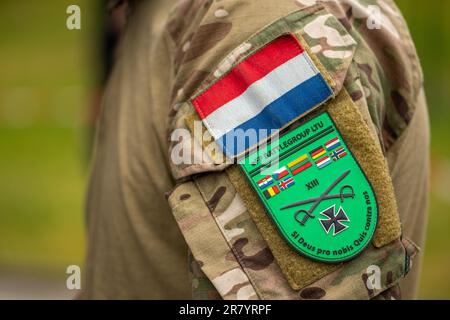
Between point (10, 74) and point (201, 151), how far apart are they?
900 centimetres

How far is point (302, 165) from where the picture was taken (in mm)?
1007

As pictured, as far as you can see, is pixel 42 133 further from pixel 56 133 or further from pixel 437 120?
pixel 437 120

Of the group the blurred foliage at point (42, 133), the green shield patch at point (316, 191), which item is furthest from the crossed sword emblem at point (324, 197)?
the blurred foliage at point (42, 133)

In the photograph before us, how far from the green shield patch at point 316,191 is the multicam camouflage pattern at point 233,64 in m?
0.03

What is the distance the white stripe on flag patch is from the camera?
1024 mm

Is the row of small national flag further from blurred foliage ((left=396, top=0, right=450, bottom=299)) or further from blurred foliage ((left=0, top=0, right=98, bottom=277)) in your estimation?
blurred foliage ((left=0, top=0, right=98, bottom=277))

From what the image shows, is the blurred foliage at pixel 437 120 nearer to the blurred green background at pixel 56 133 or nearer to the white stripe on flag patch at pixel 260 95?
the blurred green background at pixel 56 133

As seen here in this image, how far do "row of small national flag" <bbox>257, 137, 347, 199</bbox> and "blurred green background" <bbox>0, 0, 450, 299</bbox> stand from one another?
3201 millimetres

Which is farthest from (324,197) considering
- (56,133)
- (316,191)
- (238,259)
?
(56,133)

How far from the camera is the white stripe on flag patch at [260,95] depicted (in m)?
1.02

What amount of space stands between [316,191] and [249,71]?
0.18 metres

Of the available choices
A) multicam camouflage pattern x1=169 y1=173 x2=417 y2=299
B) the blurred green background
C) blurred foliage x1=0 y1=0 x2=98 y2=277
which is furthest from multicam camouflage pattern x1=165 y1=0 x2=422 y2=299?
blurred foliage x1=0 y1=0 x2=98 y2=277
